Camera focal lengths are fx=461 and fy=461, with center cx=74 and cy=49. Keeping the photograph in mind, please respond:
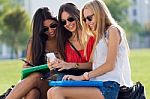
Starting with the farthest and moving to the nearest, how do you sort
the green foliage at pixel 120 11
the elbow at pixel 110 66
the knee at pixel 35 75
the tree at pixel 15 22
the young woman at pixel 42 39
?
1. the green foliage at pixel 120 11
2. the tree at pixel 15 22
3. the young woman at pixel 42 39
4. the knee at pixel 35 75
5. the elbow at pixel 110 66

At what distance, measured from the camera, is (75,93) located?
452cm

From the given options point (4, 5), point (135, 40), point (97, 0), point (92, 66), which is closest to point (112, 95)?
point (92, 66)

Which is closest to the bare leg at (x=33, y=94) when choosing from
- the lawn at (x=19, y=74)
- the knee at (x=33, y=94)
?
the knee at (x=33, y=94)

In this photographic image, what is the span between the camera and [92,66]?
5035 mm

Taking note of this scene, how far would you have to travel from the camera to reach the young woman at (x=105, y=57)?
179 inches

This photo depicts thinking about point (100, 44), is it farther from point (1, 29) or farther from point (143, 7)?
point (143, 7)

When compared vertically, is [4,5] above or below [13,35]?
above

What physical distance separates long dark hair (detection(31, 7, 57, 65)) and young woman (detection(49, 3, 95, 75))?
226 millimetres

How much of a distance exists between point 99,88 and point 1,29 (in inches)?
1849

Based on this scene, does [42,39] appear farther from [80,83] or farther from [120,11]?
[120,11]

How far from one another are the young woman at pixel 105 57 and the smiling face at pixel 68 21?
17.3 inches

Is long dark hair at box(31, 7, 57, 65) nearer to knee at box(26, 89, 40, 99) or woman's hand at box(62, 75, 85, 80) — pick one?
knee at box(26, 89, 40, 99)

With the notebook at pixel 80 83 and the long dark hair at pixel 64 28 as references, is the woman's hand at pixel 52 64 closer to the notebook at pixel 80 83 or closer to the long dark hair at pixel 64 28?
the long dark hair at pixel 64 28

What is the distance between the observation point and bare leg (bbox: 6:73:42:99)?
17.2 feet
